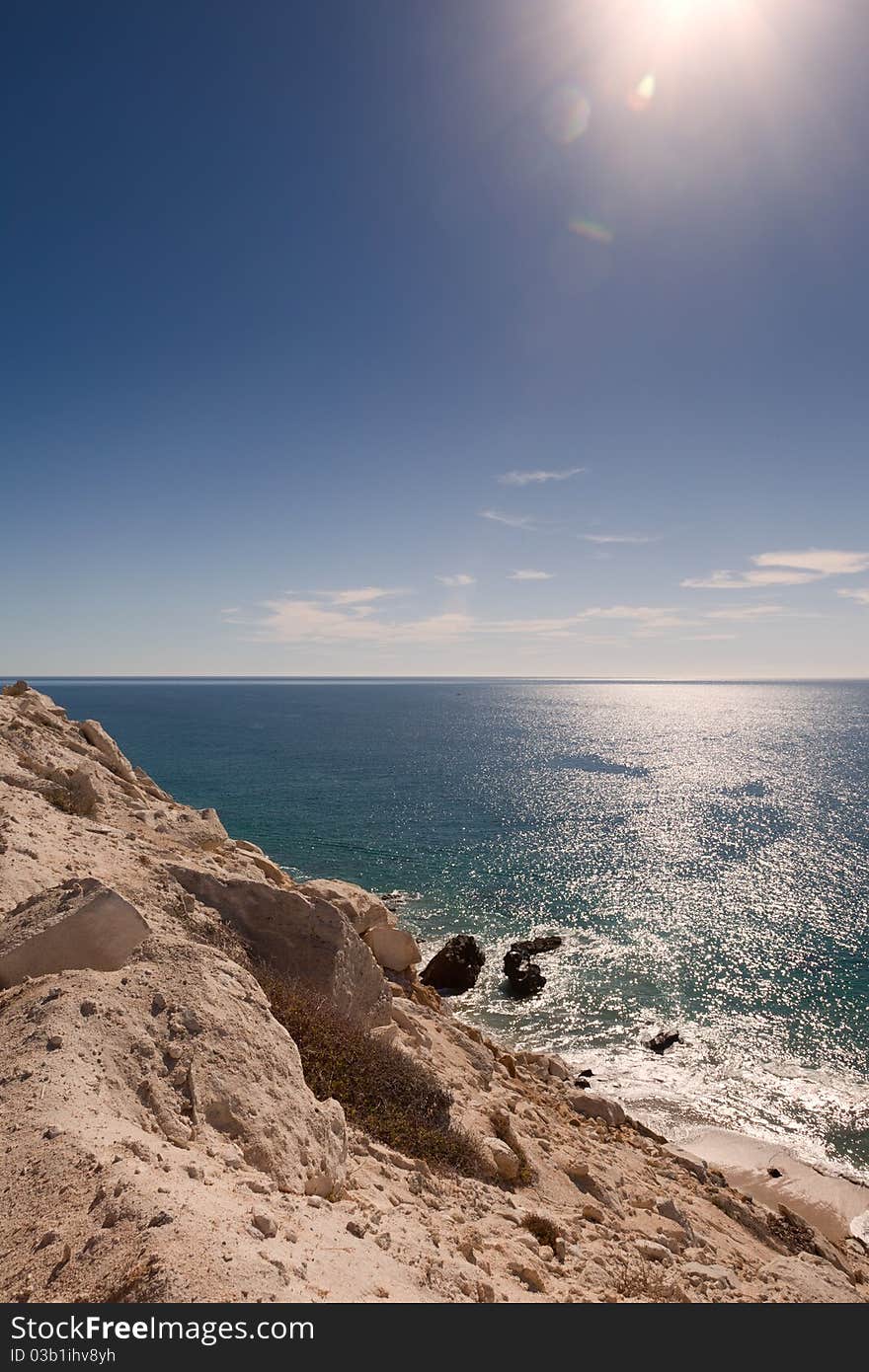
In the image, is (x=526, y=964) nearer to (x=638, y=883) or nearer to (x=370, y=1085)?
(x=638, y=883)

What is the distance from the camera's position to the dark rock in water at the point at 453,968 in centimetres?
3228

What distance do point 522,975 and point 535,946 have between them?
3693 mm

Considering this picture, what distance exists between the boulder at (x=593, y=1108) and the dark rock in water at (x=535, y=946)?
15.3 meters

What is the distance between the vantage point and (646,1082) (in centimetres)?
2620

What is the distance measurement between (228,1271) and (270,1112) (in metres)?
3.53

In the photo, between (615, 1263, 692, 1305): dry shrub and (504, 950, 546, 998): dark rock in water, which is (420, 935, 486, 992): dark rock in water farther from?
(615, 1263, 692, 1305): dry shrub

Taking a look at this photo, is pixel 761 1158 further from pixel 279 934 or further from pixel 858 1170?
pixel 279 934

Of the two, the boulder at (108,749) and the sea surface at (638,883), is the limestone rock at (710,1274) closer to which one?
the sea surface at (638,883)

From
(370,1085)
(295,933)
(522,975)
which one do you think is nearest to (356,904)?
(295,933)

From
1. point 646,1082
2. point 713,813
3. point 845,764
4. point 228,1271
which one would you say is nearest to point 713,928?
point 646,1082

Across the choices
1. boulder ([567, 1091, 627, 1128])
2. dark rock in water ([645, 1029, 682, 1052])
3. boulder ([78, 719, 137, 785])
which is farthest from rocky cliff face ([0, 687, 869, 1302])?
dark rock in water ([645, 1029, 682, 1052])

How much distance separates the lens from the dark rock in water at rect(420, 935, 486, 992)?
32.3 meters

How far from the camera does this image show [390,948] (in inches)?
806
